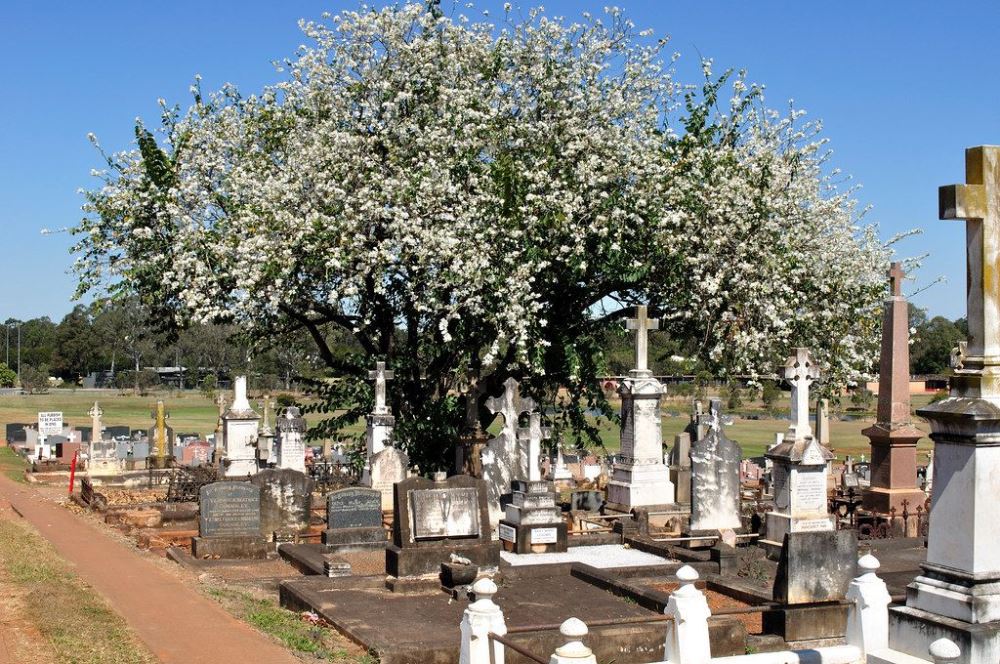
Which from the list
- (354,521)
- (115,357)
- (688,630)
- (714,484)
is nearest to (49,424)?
(354,521)

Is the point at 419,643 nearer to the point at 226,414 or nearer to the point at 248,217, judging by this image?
the point at 248,217

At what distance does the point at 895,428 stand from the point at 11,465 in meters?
26.5

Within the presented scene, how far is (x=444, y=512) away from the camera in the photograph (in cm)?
1495

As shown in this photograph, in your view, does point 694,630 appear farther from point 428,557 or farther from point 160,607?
point 160,607

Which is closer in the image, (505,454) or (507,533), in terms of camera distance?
(507,533)

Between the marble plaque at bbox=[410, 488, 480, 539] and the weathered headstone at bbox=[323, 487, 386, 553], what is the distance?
88.1 inches

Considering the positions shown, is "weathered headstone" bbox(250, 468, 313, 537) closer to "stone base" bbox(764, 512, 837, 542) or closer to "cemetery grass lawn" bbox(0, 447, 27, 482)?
"stone base" bbox(764, 512, 837, 542)

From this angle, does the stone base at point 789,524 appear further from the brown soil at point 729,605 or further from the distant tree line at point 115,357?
the distant tree line at point 115,357

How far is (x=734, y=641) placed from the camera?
11031 mm

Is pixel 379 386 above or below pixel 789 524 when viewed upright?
above

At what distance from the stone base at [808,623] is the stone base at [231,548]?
8.95 meters

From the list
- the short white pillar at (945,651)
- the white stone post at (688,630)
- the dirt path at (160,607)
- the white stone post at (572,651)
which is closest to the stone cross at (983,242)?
the short white pillar at (945,651)

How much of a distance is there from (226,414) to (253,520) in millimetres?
8460

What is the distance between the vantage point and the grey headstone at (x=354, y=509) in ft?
55.6
